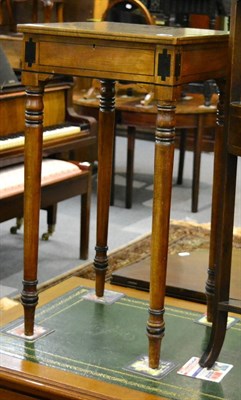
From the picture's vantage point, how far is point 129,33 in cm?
258

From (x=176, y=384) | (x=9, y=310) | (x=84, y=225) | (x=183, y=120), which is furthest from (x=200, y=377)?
(x=183, y=120)

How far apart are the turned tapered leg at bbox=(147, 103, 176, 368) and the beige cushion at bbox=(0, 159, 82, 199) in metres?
1.46

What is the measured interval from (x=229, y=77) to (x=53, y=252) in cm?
233

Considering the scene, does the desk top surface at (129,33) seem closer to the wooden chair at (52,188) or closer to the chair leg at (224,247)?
the chair leg at (224,247)

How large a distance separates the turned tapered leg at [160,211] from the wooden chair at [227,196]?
17cm

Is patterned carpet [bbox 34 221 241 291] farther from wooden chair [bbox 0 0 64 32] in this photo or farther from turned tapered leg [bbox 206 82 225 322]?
wooden chair [bbox 0 0 64 32]

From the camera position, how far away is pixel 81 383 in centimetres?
271

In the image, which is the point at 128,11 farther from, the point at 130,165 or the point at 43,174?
the point at 43,174

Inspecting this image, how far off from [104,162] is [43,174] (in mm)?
1122

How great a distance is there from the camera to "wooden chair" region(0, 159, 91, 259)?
4.04m

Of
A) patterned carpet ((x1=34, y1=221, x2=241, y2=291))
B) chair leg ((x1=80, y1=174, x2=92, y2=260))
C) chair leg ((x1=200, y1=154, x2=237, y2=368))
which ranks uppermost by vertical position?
chair leg ((x1=200, y1=154, x2=237, y2=368))

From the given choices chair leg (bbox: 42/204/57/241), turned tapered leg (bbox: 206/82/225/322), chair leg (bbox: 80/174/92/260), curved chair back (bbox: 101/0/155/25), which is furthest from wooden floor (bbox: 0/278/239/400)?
curved chair back (bbox: 101/0/155/25)

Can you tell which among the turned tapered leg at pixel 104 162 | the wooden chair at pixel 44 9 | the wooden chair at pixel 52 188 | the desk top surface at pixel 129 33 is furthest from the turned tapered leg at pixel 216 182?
the wooden chair at pixel 44 9

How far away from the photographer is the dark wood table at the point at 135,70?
254 cm
